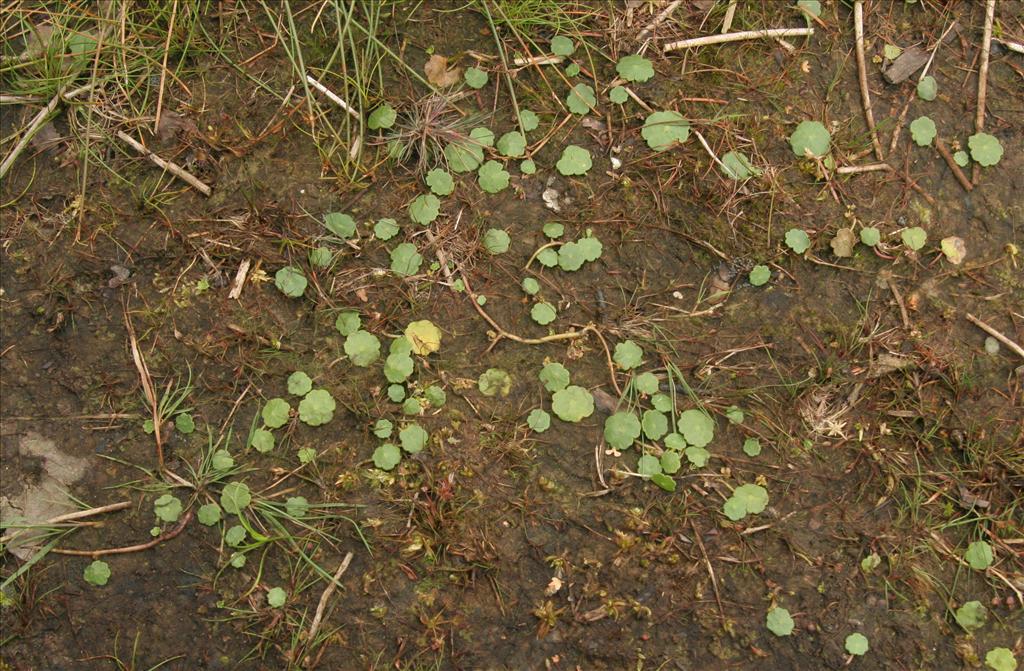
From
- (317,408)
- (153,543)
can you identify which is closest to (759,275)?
(317,408)

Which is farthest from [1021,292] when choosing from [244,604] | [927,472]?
[244,604]

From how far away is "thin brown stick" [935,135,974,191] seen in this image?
305 centimetres

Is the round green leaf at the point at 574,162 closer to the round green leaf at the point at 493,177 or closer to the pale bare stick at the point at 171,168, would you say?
the round green leaf at the point at 493,177

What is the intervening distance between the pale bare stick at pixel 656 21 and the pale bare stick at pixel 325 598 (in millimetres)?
2375

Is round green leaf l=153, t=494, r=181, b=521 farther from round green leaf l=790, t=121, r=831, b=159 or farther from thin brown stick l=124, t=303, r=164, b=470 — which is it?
round green leaf l=790, t=121, r=831, b=159

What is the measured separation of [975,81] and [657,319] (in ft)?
5.54

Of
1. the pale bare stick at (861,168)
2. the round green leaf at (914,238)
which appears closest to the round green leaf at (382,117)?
the pale bare stick at (861,168)

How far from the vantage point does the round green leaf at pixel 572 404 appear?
286 cm

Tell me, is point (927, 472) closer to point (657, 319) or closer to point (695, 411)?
point (695, 411)

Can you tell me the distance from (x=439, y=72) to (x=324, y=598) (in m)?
2.13

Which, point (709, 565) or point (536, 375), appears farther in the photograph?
point (536, 375)

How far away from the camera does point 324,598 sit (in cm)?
277

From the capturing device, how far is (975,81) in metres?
3.13

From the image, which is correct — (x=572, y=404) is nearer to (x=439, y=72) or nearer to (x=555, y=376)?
(x=555, y=376)
